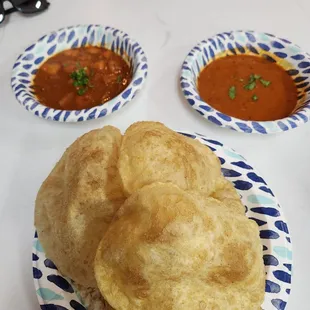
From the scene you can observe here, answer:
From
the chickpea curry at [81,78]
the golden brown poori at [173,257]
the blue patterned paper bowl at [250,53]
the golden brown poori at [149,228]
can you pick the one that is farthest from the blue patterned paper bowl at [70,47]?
the golden brown poori at [173,257]

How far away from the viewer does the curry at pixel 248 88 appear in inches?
70.7

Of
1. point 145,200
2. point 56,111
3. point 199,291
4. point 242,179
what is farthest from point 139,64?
point 199,291

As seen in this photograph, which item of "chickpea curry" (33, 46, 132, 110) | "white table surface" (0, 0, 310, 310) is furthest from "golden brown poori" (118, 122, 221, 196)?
"chickpea curry" (33, 46, 132, 110)

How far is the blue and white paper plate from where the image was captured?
113 centimetres

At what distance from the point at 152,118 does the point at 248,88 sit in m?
0.48

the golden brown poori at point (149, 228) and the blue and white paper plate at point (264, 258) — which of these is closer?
the golden brown poori at point (149, 228)

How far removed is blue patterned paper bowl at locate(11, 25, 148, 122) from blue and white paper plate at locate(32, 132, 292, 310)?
2.07ft

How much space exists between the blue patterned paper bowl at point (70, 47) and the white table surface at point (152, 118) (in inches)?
4.3

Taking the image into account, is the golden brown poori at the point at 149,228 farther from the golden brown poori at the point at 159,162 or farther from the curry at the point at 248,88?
the curry at the point at 248,88

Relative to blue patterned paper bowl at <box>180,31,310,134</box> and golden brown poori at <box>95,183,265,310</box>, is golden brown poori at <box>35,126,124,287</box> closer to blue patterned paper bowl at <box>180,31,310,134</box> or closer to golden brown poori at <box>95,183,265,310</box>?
golden brown poori at <box>95,183,265,310</box>

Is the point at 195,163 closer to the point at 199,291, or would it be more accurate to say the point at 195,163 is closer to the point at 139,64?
the point at 199,291

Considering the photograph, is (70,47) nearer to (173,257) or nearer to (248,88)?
(248,88)

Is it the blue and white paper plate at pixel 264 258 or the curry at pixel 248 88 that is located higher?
the curry at pixel 248 88

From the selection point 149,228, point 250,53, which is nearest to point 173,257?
point 149,228
